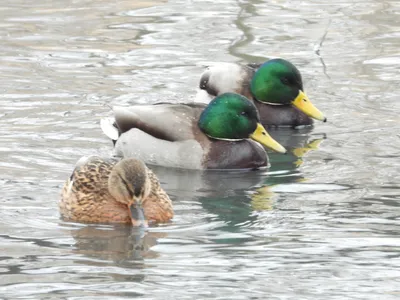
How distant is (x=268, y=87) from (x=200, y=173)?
2.31 m

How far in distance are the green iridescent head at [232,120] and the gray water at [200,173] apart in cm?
33

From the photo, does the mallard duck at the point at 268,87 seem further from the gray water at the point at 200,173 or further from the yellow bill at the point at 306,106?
the gray water at the point at 200,173

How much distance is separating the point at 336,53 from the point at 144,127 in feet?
15.3

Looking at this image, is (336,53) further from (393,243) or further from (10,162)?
(393,243)

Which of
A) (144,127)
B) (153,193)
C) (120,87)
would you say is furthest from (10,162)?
(120,87)

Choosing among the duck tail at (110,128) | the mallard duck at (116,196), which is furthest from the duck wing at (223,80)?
the mallard duck at (116,196)

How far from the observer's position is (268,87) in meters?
13.0

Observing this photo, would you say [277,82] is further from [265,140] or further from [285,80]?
[265,140]

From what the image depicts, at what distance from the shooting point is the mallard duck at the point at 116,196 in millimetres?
8773

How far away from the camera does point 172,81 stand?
13.9 meters

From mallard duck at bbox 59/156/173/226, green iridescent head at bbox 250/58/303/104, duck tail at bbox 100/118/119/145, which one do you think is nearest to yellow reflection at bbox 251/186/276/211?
mallard duck at bbox 59/156/173/226

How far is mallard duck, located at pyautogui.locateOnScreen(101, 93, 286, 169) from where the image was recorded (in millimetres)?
11031

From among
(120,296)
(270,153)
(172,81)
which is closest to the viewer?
(120,296)

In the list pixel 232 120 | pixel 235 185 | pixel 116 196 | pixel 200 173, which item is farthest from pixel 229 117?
pixel 116 196
